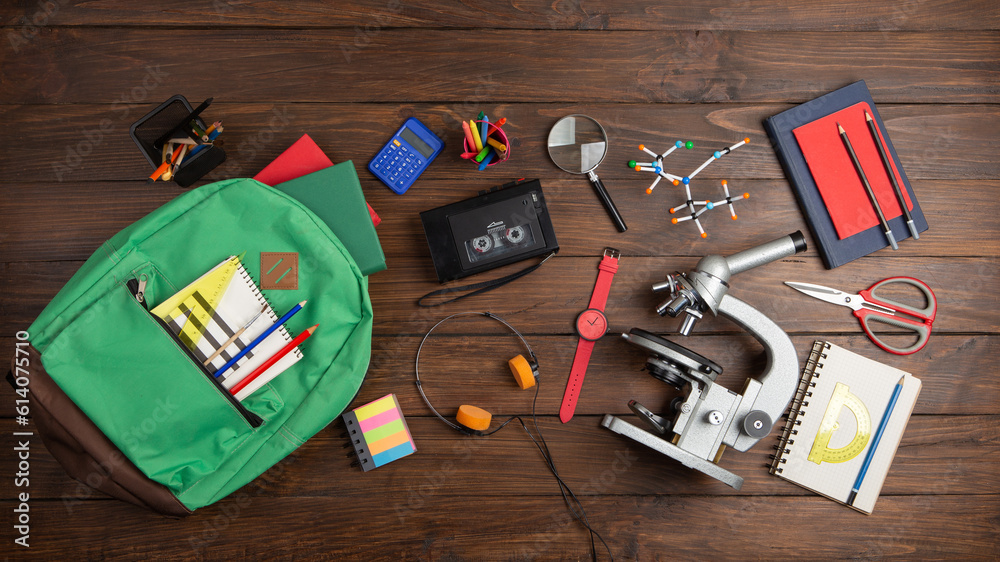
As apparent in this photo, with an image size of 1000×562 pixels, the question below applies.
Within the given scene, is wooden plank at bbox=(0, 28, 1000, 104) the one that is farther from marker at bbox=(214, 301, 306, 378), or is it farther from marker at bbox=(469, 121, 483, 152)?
marker at bbox=(214, 301, 306, 378)

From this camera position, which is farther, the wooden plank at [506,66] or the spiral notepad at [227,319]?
the wooden plank at [506,66]

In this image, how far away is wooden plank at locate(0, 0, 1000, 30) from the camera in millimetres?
1414

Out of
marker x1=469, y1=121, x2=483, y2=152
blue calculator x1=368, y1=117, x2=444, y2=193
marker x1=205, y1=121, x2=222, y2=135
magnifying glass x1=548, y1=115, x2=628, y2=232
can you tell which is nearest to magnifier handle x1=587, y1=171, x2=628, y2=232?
magnifying glass x1=548, y1=115, x2=628, y2=232

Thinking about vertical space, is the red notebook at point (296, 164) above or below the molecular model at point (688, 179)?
below

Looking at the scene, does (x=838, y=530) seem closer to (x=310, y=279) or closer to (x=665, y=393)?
(x=665, y=393)

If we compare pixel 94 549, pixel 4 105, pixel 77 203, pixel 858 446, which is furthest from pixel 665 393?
pixel 4 105

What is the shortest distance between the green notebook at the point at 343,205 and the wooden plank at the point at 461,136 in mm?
132

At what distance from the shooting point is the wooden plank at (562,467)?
4.49ft

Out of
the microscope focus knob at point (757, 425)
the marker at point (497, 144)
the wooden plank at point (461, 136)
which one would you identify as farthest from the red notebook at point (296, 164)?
the microscope focus knob at point (757, 425)

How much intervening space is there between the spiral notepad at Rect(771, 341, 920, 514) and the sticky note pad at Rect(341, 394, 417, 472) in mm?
1016

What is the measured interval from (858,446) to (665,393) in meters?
0.53

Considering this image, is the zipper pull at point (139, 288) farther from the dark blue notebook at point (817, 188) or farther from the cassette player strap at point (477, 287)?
the dark blue notebook at point (817, 188)

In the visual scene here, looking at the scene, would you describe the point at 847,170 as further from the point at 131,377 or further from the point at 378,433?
the point at 131,377

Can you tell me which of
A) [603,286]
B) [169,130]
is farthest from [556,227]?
[169,130]
